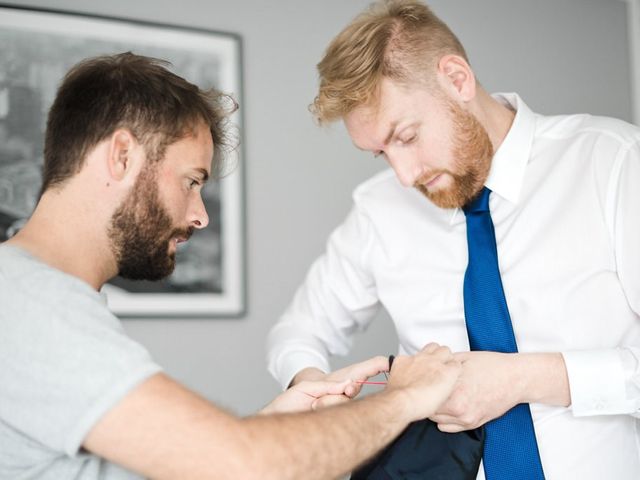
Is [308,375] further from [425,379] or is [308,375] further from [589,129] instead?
[589,129]

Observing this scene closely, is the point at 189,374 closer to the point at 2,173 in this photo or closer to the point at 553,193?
the point at 2,173

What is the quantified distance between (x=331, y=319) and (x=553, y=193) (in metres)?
0.70

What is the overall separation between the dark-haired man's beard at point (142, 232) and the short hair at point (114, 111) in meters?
0.07

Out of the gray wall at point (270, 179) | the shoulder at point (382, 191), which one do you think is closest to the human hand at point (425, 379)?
the shoulder at point (382, 191)

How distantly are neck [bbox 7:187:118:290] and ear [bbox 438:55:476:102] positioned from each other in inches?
35.5

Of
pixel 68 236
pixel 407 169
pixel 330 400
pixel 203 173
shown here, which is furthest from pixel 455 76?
pixel 68 236

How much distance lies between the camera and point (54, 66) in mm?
2875

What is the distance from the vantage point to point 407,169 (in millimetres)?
1832

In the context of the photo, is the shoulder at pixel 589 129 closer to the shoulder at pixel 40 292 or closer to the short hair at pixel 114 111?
the short hair at pixel 114 111

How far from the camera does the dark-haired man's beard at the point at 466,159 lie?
71.3 inches

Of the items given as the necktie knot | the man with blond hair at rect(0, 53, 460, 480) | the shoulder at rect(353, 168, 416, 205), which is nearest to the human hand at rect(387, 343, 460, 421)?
the man with blond hair at rect(0, 53, 460, 480)

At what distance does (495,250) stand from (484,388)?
0.35 m

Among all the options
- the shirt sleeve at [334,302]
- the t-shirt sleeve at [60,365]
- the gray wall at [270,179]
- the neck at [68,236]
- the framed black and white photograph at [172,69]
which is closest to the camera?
the t-shirt sleeve at [60,365]

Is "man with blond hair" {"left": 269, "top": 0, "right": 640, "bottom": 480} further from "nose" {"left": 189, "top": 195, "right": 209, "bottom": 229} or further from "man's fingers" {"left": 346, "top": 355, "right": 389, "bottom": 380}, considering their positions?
"nose" {"left": 189, "top": 195, "right": 209, "bottom": 229}
